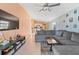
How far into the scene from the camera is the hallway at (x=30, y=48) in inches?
106

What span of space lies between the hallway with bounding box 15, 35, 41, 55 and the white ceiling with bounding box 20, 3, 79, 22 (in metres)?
0.59

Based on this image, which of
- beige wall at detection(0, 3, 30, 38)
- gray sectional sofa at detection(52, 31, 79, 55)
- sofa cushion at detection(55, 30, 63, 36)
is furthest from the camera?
beige wall at detection(0, 3, 30, 38)

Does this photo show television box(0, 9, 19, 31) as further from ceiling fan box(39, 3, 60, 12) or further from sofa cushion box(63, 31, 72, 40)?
sofa cushion box(63, 31, 72, 40)

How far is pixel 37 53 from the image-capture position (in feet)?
8.87

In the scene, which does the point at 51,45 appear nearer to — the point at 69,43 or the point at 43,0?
the point at 69,43

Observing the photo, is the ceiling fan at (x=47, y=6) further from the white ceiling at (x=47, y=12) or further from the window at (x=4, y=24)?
the window at (x=4, y=24)

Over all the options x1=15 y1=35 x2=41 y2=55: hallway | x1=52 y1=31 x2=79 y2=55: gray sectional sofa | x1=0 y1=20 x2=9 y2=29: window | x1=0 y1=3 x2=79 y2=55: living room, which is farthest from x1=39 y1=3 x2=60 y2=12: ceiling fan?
x1=0 y1=20 x2=9 y2=29: window

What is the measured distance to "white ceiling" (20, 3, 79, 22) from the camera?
104 inches

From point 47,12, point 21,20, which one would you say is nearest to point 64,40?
point 47,12

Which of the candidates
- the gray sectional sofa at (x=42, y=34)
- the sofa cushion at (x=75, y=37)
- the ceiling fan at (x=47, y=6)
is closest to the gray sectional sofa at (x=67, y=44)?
the sofa cushion at (x=75, y=37)

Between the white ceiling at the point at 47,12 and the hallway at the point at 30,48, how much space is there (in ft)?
1.93

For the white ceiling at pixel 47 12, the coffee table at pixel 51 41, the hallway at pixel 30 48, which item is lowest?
the hallway at pixel 30 48

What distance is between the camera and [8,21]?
2.77 metres

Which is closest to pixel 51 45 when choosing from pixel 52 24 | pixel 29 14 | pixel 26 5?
pixel 52 24
